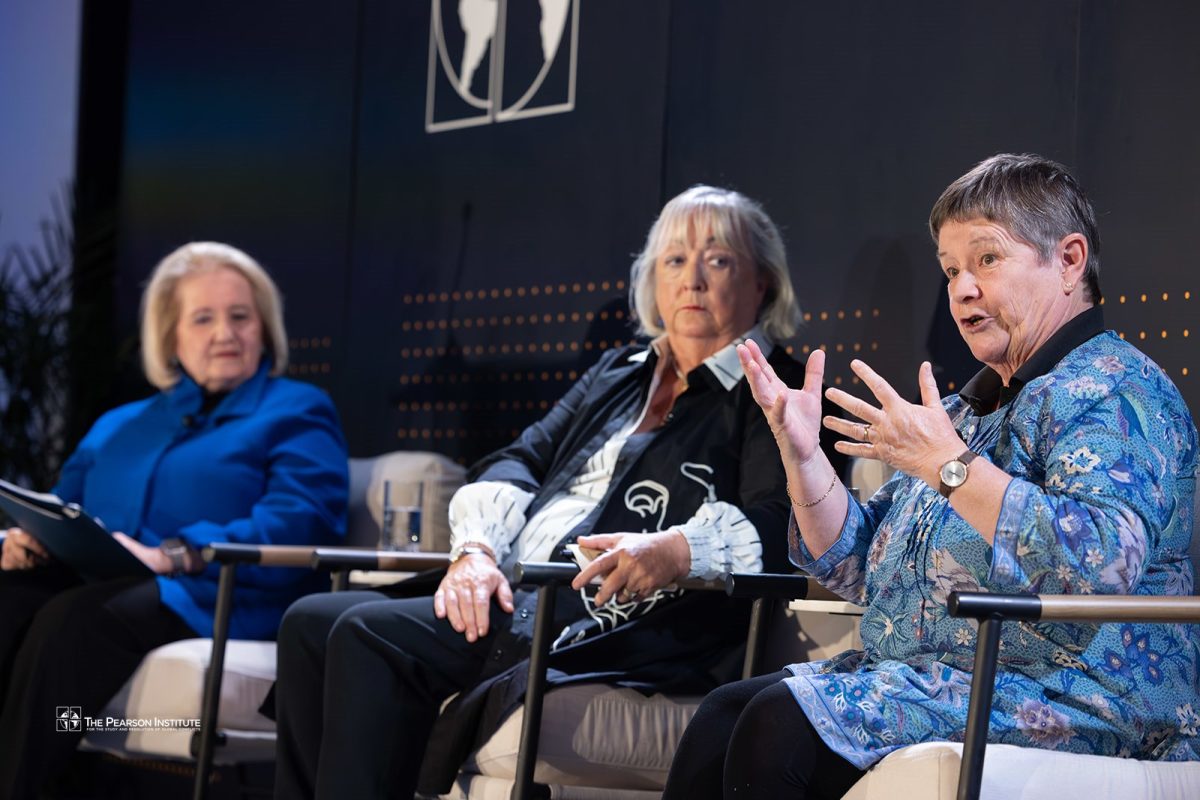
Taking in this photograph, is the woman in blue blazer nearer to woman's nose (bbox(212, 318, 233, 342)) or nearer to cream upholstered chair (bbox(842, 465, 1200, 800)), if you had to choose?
woman's nose (bbox(212, 318, 233, 342))

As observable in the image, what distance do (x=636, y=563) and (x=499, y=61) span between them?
201 cm

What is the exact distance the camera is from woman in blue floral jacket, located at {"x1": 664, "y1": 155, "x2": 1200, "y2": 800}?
5.92 feet

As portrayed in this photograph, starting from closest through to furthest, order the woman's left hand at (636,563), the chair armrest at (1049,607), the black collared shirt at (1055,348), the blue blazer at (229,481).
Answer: the chair armrest at (1049,607) < the black collared shirt at (1055,348) < the woman's left hand at (636,563) < the blue blazer at (229,481)

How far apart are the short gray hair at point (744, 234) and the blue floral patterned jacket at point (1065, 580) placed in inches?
45.4

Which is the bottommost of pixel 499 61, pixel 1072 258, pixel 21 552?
pixel 21 552

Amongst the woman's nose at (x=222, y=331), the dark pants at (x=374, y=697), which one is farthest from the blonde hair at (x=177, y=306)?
the dark pants at (x=374, y=697)

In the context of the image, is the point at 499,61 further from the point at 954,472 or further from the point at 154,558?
the point at 954,472

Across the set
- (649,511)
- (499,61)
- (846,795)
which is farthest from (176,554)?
(846,795)

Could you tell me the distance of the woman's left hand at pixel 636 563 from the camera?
250cm

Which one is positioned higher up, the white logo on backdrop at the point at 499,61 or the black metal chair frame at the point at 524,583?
the white logo on backdrop at the point at 499,61

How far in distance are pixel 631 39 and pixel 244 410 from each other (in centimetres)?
142

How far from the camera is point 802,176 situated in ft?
11.0

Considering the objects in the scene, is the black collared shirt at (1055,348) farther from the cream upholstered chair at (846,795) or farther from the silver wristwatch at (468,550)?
the silver wristwatch at (468,550)

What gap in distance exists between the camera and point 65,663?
3.25m
